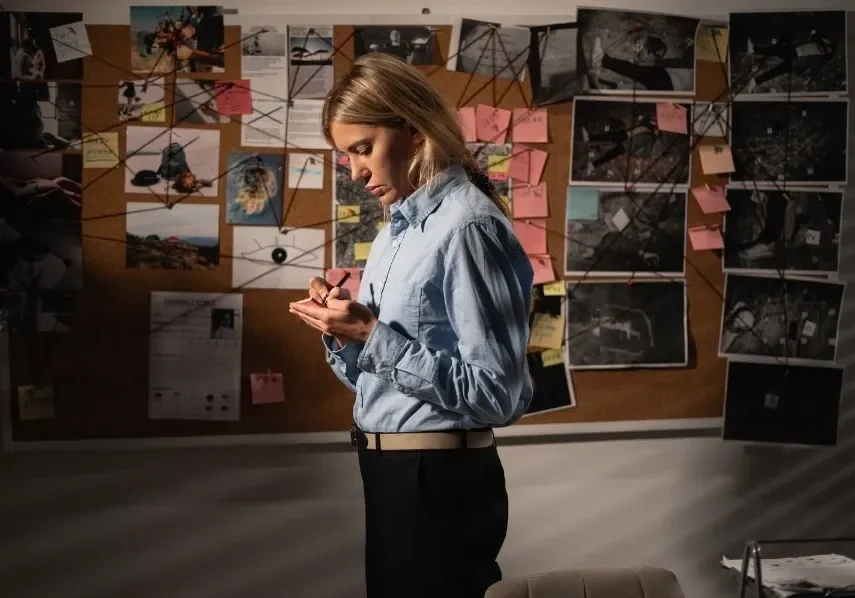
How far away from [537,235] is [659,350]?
47cm

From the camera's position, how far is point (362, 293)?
69.0 inches

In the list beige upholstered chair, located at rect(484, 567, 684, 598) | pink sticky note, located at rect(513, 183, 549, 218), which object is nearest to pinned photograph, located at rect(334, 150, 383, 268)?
pink sticky note, located at rect(513, 183, 549, 218)

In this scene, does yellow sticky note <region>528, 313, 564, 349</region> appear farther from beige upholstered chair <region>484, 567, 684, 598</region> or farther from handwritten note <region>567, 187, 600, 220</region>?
beige upholstered chair <region>484, 567, 684, 598</region>

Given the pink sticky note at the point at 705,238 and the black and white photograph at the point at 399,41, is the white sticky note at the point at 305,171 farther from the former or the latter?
the pink sticky note at the point at 705,238

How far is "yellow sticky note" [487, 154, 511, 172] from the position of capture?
2.59 m

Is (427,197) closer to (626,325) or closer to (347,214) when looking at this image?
(347,214)

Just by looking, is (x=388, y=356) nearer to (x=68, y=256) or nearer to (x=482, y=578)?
(x=482, y=578)

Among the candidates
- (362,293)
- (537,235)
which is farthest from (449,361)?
(537,235)

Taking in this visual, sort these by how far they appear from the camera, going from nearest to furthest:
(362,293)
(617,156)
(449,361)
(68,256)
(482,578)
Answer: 1. (449,361)
2. (482,578)
3. (362,293)
4. (68,256)
5. (617,156)

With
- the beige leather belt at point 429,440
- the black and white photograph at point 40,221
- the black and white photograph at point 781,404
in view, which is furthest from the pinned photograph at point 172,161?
the black and white photograph at point 781,404

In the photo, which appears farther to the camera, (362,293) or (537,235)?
(537,235)

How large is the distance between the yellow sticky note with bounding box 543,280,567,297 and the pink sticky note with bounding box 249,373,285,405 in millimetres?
760

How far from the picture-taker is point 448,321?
1561 mm

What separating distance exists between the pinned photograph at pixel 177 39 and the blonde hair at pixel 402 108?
1005 mm
